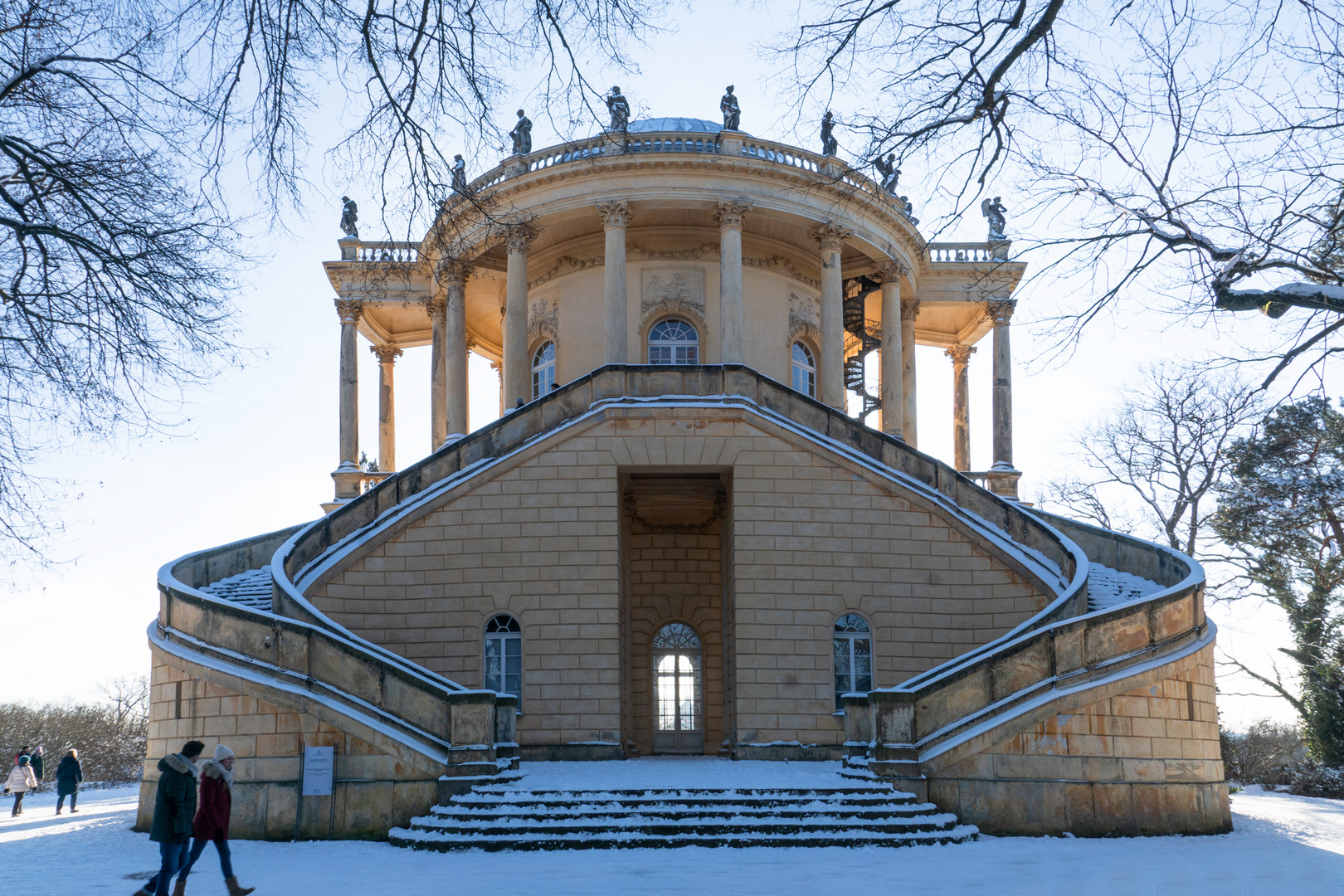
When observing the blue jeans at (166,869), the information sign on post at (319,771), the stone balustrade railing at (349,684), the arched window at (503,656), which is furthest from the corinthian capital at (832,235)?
the blue jeans at (166,869)

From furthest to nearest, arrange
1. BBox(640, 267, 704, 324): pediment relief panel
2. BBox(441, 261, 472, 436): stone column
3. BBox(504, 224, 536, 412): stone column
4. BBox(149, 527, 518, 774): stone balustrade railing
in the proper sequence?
1. BBox(441, 261, 472, 436): stone column
2. BBox(640, 267, 704, 324): pediment relief panel
3. BBox(504, 224, 536, 412): stone column
4. BBox(149, 527, 518, 774): stone balustrade railing

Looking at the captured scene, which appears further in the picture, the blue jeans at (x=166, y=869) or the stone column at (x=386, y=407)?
the stone column at (x=386, y=407)

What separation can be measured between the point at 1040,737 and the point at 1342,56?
981 cm

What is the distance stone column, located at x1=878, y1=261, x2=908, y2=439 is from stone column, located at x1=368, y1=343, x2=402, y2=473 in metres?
14.4

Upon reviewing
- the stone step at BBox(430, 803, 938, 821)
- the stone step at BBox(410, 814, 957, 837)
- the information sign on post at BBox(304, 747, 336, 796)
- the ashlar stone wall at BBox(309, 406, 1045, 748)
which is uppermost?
the ashlar stone wall at BBox(309, 406, 1045, 748)

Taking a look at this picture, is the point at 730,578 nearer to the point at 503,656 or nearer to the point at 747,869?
the point at 503,656

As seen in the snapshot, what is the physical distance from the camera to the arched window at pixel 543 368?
1238 inches

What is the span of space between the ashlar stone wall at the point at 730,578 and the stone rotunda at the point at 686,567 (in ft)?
0.16

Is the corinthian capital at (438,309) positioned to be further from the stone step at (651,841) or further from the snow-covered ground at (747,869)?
the stone step at (651,841)

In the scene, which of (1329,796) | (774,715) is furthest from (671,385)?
(1329,796)

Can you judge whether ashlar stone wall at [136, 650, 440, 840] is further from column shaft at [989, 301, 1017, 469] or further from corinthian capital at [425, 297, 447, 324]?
column shaft at [989, 301, 1017, 469]

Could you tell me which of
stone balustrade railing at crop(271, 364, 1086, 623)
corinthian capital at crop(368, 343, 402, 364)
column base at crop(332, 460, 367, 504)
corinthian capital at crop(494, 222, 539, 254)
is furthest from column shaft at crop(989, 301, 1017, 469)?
corinthian capital at crop(368, 343, 402, 364)

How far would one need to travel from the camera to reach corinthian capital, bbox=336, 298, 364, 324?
109ft

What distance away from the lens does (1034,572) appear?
20922 mm
